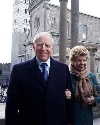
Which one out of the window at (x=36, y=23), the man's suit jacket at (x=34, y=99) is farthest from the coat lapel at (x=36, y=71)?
the window at (x=36, y=23)

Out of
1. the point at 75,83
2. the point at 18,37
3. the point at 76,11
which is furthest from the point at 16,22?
the point at 75,83

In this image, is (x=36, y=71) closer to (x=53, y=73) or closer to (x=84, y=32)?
(x=53, y=73)

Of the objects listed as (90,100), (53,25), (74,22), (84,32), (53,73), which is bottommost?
(90,100)

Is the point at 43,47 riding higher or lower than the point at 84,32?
lower

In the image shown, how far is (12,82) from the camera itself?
209 cm

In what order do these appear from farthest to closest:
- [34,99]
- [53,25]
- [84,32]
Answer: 1. [84,32]
2. [53,25]
3. [34,99]

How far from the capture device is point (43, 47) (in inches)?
83.2

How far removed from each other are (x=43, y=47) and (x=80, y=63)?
573 mm

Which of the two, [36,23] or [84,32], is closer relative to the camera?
[36,23]

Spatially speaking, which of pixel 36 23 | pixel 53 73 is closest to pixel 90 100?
pixel 53 73

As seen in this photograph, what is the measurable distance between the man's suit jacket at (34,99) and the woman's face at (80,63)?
0.43 m

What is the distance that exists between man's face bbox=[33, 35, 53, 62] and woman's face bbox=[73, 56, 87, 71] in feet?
1.55

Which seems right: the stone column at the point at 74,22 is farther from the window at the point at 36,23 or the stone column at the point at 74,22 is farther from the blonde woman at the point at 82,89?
the window at the point at 36,23

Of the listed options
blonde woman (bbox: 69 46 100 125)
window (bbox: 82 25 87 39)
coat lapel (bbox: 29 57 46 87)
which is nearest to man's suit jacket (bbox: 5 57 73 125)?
coat lapel (bbox: 29 57 46 87)
